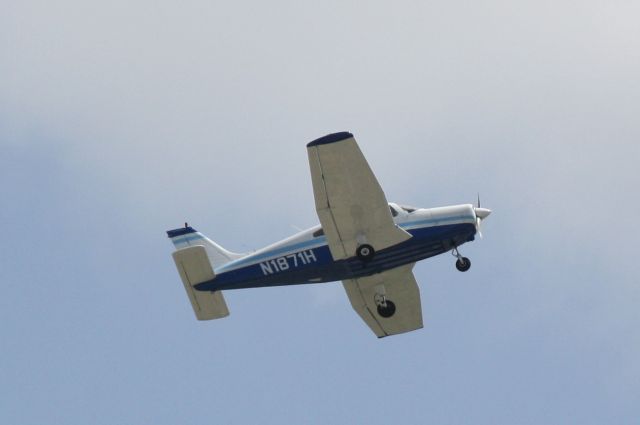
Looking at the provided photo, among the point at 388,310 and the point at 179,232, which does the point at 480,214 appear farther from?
the point at 179,232

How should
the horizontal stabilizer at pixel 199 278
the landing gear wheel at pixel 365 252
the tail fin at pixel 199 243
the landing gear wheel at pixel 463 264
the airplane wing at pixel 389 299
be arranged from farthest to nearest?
the airplane wing at pixel 389 299, the tail fin at pixel 199 243, the horizontal stabilizer at pixel 199 278, the landing gear wheel at pixel 463 264, the landing gear wheel at pixel 365 252

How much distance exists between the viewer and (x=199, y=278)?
31984 mm

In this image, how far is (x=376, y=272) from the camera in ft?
106

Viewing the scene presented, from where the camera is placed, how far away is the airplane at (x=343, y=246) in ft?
98.5

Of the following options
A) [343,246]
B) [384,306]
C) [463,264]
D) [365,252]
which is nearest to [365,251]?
[365,252]

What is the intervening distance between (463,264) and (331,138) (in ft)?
16.2

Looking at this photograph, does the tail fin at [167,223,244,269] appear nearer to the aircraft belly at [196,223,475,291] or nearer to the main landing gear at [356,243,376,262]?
the aircraft belly at [196,223,475,291]

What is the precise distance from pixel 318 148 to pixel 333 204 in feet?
5.94

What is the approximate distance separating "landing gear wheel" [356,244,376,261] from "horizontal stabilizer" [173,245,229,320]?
372cm

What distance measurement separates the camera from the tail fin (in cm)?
3291

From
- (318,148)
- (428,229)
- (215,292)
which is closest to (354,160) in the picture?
(318,148)

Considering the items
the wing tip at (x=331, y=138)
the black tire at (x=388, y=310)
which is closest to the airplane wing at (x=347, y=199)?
the wing tip at (x=331, y=138)

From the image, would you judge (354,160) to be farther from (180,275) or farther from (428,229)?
(180,275)

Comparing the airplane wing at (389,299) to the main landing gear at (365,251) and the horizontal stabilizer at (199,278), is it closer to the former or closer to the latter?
the main landing gear at (365,251)
